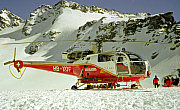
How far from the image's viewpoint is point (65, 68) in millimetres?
11289

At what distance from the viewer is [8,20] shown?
103 m

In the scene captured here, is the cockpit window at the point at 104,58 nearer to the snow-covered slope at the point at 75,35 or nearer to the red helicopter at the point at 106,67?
the red helicopter at the point at 106,67

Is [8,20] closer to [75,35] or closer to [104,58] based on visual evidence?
[75,35]

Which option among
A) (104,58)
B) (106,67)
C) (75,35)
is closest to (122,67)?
(106,67)

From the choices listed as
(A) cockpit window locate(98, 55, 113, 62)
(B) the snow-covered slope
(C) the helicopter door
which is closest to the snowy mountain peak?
(B) the snow-covered slope

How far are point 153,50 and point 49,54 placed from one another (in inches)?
1498

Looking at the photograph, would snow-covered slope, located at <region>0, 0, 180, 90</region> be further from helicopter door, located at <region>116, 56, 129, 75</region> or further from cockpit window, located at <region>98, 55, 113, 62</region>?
helicopter door, located at <region>116, 56, 129, 75</region>

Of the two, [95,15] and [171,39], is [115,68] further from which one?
[95,15]

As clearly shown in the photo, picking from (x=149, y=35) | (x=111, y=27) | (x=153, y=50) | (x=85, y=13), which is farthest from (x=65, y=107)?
(x=85, y=13)

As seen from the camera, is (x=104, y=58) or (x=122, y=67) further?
(x=104, y=58)

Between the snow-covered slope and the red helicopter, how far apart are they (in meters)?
11.7

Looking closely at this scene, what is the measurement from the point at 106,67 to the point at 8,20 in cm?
11171

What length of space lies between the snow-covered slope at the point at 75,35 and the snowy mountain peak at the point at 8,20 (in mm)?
1273

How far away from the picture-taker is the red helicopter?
9.49m
